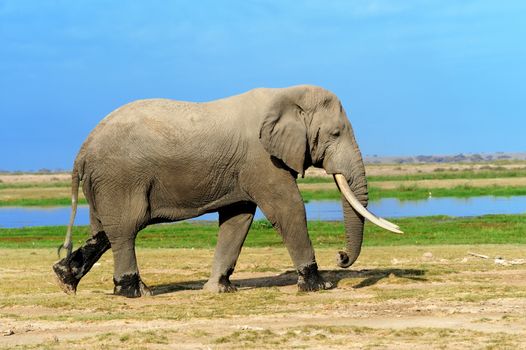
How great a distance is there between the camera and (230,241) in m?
14.6

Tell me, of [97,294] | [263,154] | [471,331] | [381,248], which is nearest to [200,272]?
[97,294]

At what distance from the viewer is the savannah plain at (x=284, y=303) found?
995cm

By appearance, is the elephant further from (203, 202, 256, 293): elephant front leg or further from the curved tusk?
(203, 202, 256, 293): elephant front leg

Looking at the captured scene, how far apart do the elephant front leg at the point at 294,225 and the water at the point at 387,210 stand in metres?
24.0

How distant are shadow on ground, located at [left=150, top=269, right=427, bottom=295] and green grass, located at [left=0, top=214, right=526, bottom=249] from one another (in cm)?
749

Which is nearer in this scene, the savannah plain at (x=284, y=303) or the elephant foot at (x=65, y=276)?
the savannah plain at (x=284, y=303)

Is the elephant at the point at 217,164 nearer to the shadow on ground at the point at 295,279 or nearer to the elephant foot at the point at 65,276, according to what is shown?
the elephant foot at the point at 65,276

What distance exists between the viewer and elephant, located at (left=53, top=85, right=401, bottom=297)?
Answer: 13742mm

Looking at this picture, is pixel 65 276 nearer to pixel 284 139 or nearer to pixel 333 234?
pixel 284 139

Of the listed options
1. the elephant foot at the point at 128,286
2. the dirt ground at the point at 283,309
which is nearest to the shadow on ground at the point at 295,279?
the dirt ground at the point at 283,309

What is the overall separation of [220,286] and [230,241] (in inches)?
28.8

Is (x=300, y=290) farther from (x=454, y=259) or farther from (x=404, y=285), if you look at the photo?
(x=454, y=259)

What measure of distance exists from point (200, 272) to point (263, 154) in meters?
4.57

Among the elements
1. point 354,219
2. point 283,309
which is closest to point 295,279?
point 354,219
